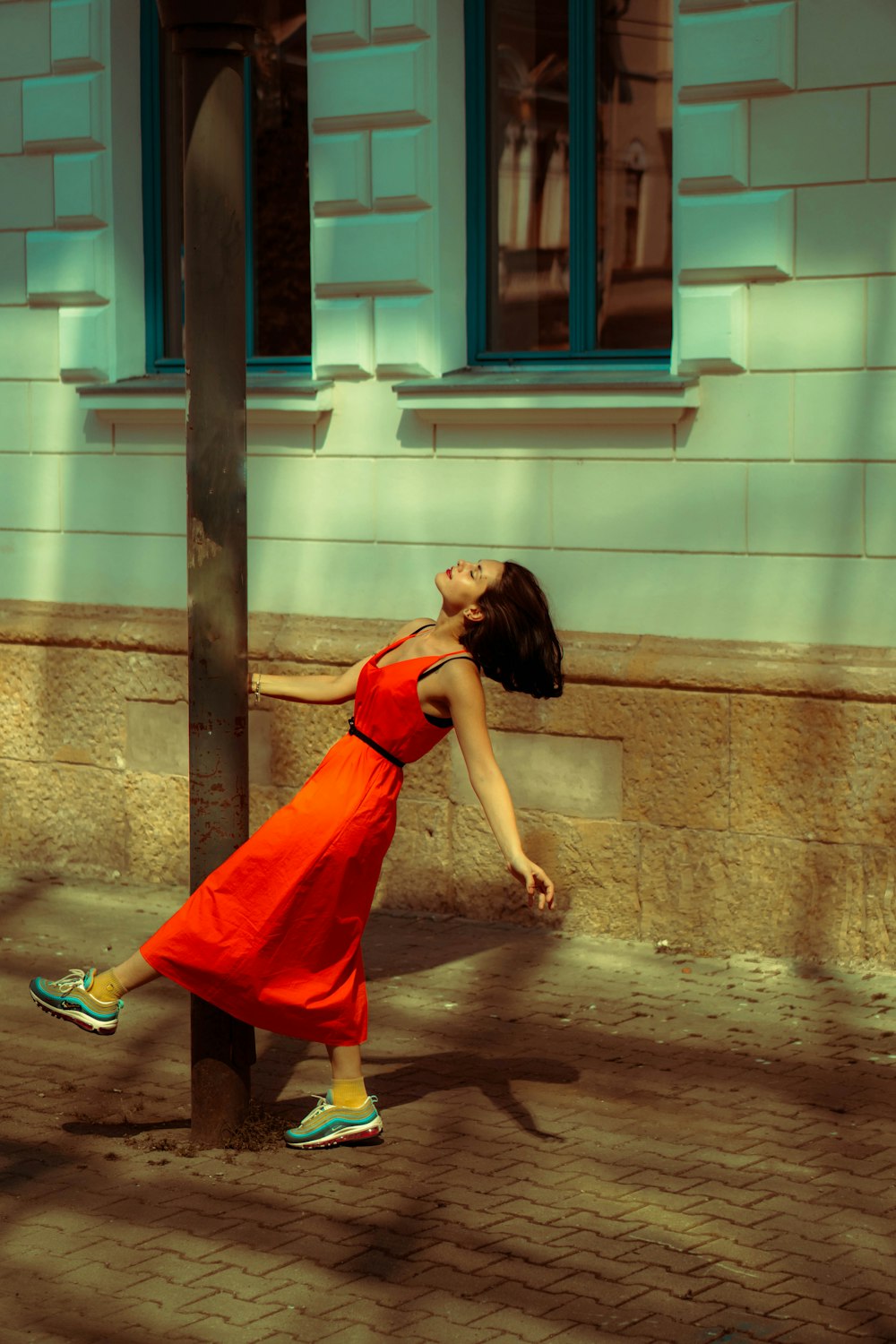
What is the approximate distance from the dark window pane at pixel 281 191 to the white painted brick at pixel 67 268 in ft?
2.27

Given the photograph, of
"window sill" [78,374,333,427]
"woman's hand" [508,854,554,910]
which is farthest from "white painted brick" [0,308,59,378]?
"woman's hand" [508,854,554,910]

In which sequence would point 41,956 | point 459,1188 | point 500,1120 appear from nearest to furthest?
point 459,1188 < point 500,1120 < point 41,956

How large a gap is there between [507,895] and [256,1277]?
11.7 ft

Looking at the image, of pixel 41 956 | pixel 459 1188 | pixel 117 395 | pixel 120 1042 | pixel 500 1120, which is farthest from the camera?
pixel 117 395

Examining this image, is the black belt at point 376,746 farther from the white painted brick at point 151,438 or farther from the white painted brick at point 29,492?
the white painted brick at point 29,492

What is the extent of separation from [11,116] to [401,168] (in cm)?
213

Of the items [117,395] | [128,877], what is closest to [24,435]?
[117,395]

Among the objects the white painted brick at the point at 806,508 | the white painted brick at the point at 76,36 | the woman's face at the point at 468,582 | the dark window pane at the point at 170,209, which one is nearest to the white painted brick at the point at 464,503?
the white painted brick at the point at 806,508

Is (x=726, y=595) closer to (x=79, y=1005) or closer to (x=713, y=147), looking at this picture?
(x=713, y=147)

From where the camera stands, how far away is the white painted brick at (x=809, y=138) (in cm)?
694

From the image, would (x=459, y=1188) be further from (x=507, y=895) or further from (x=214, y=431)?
(x=507, y=895)

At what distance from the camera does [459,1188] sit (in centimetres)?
489

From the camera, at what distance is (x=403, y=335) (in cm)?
808

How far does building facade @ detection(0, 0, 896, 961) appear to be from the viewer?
23.2ft
